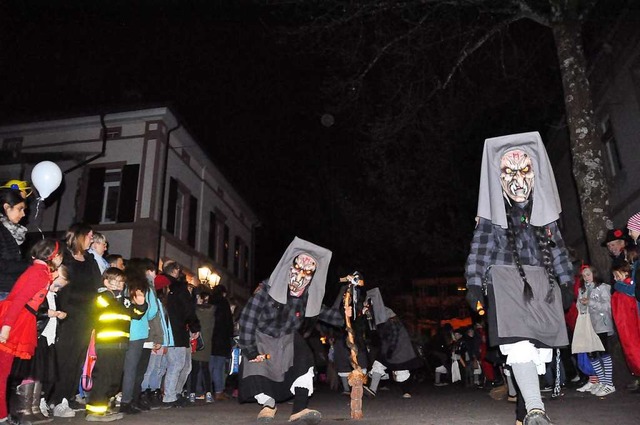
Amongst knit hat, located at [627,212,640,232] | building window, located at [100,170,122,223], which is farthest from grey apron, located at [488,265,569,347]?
building window, located at [100,170,122,223]

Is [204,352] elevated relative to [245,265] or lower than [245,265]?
lower

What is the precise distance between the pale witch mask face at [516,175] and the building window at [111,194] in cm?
1685

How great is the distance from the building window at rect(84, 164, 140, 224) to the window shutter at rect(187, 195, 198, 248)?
12.3 feet

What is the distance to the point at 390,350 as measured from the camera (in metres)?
10.1

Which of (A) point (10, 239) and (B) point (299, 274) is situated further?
(B) point (299, 274)

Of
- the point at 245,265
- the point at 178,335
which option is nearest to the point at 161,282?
the point at 178,335

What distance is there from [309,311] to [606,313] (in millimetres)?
4695

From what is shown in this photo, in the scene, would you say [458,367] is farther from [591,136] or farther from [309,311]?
[309,311]

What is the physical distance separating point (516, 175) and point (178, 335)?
5.62 meters

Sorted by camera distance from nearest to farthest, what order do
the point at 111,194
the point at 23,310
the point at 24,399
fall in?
1. the point at 23,310
2. the point at 24,399
3. the point at 111,194

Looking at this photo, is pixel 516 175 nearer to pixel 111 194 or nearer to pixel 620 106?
pixel 620 106

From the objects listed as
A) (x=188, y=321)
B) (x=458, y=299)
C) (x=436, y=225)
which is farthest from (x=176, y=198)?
(x=458, y=299)

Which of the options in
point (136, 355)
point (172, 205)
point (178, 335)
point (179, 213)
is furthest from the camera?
point (179, 213)

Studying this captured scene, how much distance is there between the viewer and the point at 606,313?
25.8ft
